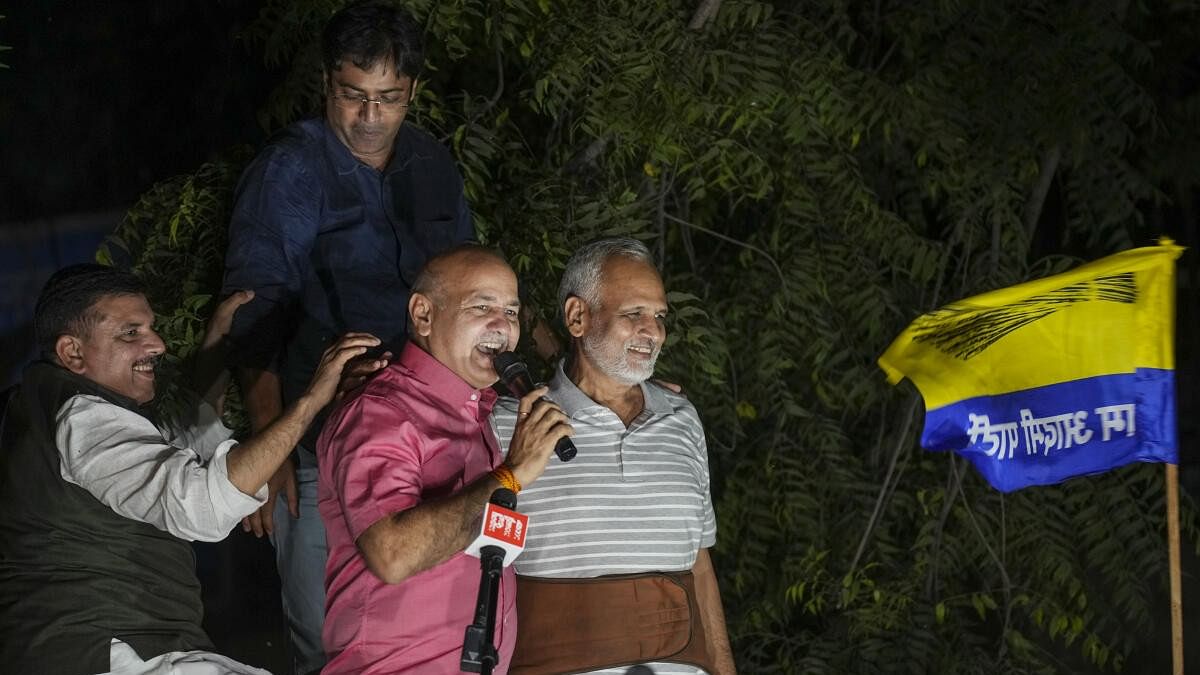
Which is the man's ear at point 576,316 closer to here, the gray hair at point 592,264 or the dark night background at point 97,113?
the gray hair at point 592,264

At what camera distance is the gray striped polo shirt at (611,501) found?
10.8 ft

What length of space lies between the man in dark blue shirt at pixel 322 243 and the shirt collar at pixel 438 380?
0.54 meters

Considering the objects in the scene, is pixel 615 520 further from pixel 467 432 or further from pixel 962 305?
pixel 962 305

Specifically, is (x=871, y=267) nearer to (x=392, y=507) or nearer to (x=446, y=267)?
(x=446, y=267)

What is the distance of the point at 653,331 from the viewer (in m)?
3.48

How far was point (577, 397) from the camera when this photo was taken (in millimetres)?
3455

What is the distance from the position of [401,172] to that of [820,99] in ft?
7.11

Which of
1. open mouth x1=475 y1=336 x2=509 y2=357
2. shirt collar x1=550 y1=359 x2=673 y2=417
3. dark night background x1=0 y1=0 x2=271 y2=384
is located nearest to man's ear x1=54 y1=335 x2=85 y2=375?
open mouth x1=475 y1=336 x2=509 y2=357

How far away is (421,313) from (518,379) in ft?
1.07

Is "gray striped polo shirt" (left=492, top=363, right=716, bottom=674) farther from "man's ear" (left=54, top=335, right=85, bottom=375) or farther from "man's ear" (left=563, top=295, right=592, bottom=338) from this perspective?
"man's ear" (left=54, top=335, right=85, bottom=375)

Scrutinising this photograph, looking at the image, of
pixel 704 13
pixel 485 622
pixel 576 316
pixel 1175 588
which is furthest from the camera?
pixel 704 13

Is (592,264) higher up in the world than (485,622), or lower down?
higher up

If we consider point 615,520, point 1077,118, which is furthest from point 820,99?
point 615,520

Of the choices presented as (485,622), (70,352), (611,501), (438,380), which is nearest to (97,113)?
(70,352)
